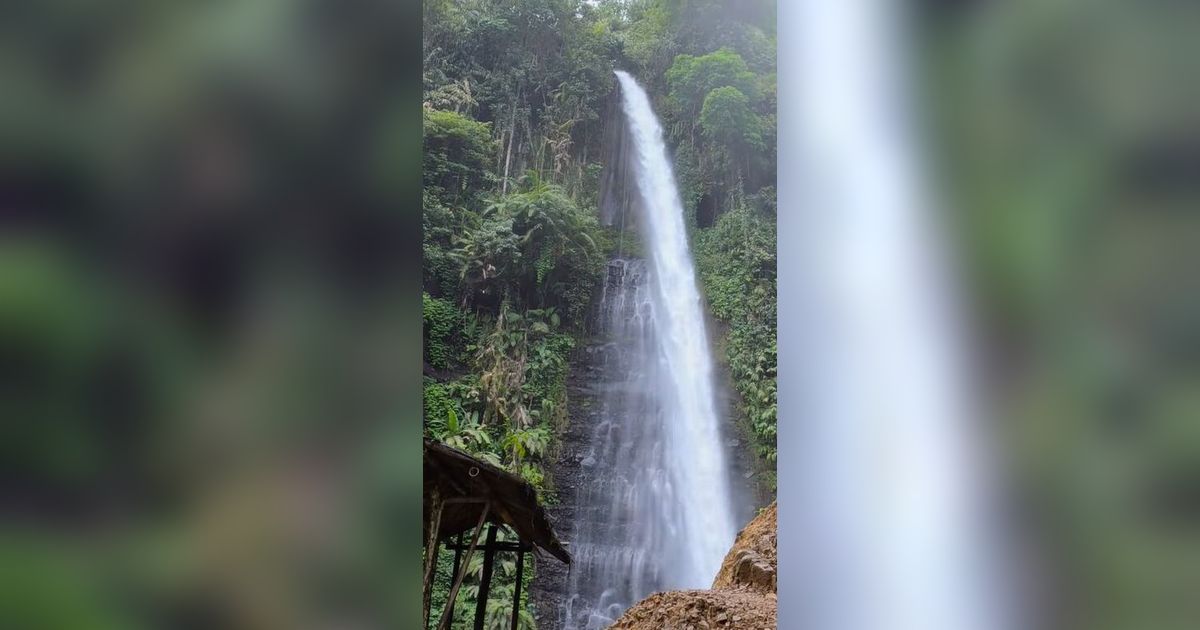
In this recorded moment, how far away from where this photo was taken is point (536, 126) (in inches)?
206

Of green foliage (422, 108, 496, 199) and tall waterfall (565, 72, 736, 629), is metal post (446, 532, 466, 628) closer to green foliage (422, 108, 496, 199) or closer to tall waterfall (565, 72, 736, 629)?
tall waterfall (565, 72, 736, 629)

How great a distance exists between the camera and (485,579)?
4.45 metres

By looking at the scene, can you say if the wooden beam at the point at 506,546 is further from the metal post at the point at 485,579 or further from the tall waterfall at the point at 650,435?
the tall waterfall at the point at 650,435

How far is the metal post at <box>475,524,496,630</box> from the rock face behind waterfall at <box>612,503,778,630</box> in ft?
2.48

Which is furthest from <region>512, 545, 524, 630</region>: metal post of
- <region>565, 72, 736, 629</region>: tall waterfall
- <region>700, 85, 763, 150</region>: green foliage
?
<region>700, 85, 763, 150</region>: green foliage

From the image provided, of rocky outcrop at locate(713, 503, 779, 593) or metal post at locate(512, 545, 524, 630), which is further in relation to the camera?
metal post at locate(512, 545, 524, 630)

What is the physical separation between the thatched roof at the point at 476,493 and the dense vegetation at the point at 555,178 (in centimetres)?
56

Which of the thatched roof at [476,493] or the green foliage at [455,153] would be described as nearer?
the thatched roof at [476,493]
